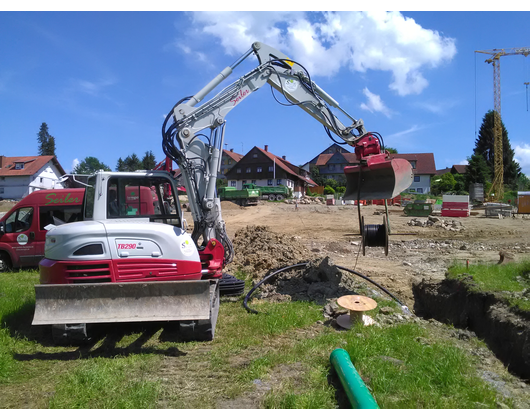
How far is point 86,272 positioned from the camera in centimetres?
564

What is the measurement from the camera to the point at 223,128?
7.51m

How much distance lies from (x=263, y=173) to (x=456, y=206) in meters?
38.9

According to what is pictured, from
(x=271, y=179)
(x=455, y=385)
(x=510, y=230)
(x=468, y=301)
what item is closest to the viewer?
(x=455, y=385)

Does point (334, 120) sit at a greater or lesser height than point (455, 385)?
greater

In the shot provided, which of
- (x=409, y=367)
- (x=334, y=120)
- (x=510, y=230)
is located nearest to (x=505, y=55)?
(x=510, y=230)

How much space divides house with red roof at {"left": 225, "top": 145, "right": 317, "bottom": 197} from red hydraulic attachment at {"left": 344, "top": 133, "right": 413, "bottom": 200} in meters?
53.7

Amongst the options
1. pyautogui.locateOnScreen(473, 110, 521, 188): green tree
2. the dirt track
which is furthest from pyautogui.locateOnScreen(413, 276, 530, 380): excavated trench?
pyautogui.locateOnScreen(473, 110, 521, 188): green tree

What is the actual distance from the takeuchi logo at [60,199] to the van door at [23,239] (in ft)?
1.71

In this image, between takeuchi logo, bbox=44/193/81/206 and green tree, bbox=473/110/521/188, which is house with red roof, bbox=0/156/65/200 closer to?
takeuchi logo, bbox=44/193/81/206

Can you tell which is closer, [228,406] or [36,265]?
[228,406]

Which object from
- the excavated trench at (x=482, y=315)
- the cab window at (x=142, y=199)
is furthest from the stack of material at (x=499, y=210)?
the cab window at (x=142, y=199)

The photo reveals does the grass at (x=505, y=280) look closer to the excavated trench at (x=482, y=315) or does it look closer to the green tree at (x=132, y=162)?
the excavated trench at (x=482, y=315)

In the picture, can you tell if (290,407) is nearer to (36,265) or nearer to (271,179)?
(36,265)

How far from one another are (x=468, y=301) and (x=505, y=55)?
72037 mm
